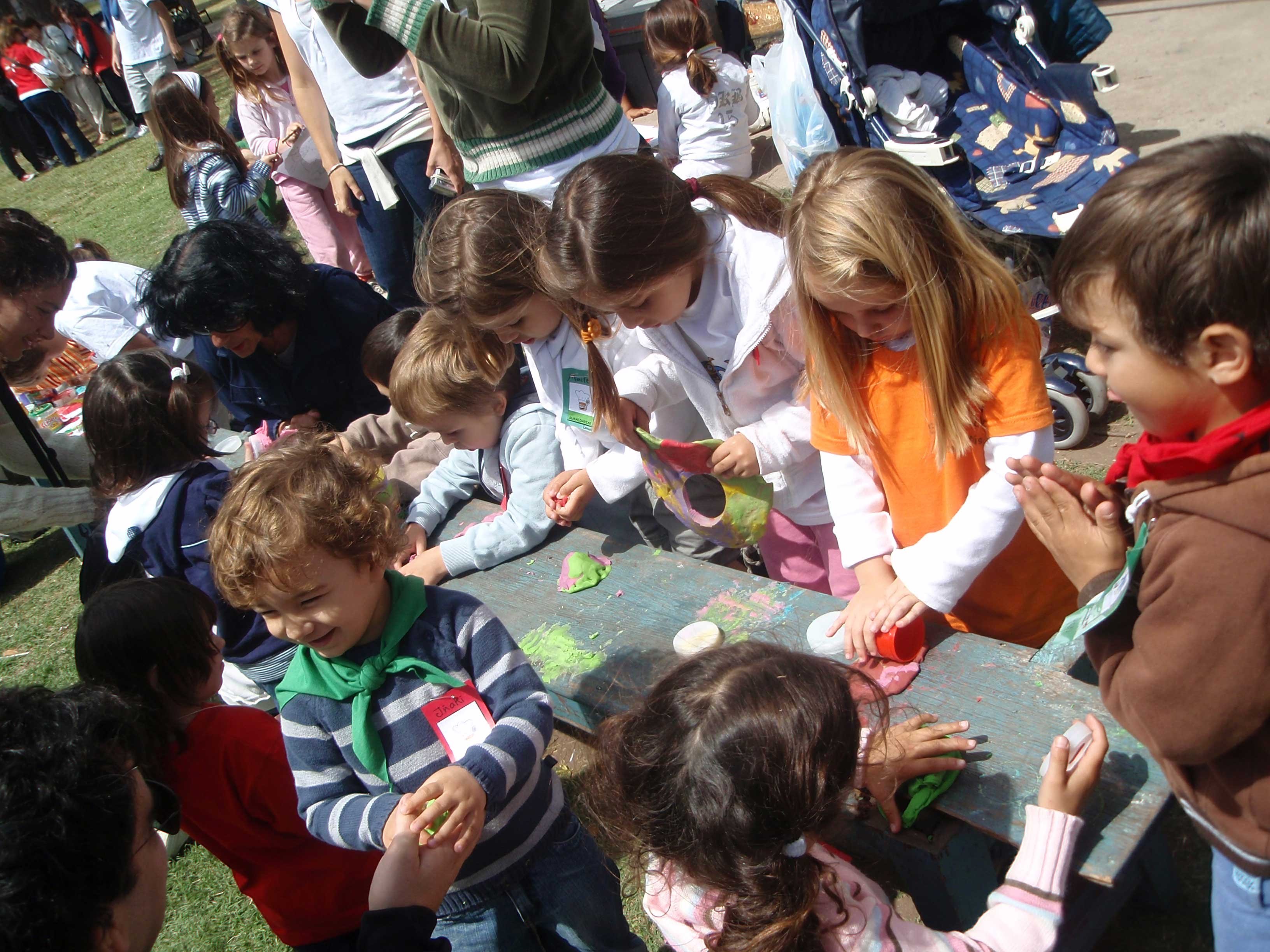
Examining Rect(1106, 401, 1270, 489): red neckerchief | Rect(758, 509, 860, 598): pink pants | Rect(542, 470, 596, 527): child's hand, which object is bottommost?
Rect(758, 509, 860, 598): pink pants

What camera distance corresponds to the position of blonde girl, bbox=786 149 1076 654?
68.0 inches

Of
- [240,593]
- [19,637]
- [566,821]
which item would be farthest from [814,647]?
[19,637]

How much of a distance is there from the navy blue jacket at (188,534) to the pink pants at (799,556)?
1.45 meters

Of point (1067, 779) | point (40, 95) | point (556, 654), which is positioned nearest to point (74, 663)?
point (556, 654)

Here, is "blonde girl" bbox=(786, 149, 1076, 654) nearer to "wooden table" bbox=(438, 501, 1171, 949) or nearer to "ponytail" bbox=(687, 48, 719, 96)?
"wooden table" bbox=(438, 501, 1171, 949)

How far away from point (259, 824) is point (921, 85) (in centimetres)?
369

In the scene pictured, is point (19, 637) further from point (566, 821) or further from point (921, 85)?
point (921, 85)

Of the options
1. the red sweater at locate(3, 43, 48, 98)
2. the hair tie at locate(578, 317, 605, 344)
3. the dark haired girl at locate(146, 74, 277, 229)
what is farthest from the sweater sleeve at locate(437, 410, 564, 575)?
the red sweater at locate(3, 43, 48, 98)

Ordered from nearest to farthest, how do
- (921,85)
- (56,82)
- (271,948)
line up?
(271,948)
(921,85)
(56,82)

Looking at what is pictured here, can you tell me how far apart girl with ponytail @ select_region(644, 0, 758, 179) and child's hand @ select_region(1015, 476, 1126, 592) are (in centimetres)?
433

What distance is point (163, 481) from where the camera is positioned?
274 cm

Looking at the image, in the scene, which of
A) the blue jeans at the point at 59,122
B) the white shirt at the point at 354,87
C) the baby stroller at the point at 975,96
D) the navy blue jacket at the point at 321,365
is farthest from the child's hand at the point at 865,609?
the blue jeans at the point at 59,122

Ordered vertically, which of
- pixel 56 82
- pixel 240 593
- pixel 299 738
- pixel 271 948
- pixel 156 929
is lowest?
pixel 271 948

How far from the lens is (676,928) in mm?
1378
